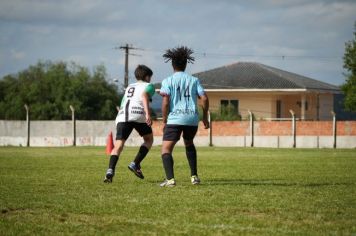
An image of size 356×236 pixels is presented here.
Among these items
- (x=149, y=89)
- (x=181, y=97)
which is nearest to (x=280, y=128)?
(x=149, y=89)

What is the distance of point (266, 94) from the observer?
198 feet

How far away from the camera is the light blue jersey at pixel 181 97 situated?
11445mm

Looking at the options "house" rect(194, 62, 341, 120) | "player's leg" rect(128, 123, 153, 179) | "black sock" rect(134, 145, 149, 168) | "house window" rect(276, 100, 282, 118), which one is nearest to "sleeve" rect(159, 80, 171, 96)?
"player's leg" rect(128, 123, 153, 179)

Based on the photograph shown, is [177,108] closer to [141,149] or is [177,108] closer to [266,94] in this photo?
[141,149]

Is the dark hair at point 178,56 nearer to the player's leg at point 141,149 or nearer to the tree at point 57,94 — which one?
the player's leg at point 141,149

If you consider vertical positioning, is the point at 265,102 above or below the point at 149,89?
above

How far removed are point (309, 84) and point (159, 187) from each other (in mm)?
53297

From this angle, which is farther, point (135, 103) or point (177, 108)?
point (135, 103)

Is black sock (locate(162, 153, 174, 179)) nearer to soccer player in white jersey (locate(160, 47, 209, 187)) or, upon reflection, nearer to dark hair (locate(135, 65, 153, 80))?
soccer player in white jersey (locate(160, 47, 209, 187))

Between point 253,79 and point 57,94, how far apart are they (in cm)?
1639

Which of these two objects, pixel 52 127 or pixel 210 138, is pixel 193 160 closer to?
pixel 210 138

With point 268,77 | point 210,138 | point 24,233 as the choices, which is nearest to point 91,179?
point 24,233

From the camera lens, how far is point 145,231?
22.3 ft

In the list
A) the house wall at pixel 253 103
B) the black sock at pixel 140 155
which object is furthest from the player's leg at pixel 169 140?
the house wall at pixel 253 103
